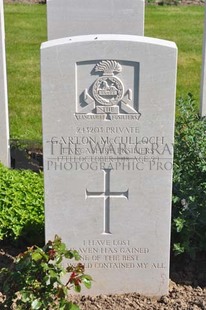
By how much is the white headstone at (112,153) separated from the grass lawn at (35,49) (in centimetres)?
321

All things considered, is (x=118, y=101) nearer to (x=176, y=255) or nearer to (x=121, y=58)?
(x=121, y=58)

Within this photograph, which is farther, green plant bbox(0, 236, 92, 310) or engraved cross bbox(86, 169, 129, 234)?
engraved cross bbox(86, 169, 129, 234)

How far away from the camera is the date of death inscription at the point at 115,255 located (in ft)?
14.0

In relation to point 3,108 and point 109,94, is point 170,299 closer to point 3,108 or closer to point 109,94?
point 109,94

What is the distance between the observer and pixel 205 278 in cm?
455

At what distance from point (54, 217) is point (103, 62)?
101 cm

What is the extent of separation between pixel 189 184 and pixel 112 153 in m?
0.87

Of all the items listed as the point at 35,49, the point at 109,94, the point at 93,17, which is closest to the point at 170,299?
the point at 109,94

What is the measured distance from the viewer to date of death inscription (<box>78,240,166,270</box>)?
4.28m

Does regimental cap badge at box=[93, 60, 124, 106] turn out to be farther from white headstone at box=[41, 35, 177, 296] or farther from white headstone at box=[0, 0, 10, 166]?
white headstone at box=[0, 0, 10, 166]

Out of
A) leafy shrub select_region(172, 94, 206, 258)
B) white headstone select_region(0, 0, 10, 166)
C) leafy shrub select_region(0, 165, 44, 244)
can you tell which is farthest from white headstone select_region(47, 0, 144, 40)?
leafy shrub select_region(0, 165, 44, 244)

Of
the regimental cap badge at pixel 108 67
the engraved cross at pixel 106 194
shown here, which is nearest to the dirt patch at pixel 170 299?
the engraved cross at pixel 106 194

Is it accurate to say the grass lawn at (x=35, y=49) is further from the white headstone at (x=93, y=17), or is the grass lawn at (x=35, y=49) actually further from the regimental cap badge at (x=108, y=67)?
the regimental cap badge at (x=108, y=67)

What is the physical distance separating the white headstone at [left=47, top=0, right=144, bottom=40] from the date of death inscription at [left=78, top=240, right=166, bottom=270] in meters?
2.82
